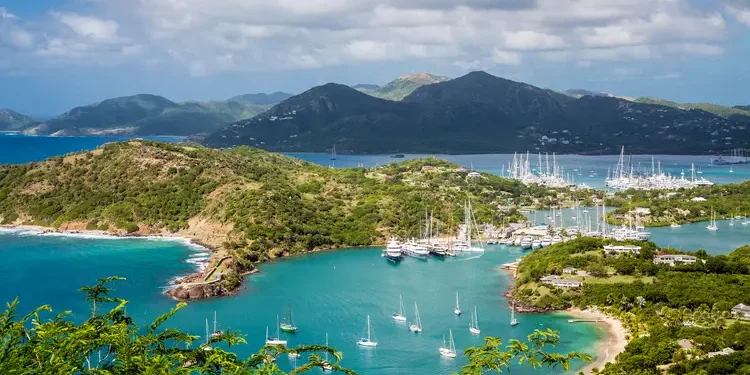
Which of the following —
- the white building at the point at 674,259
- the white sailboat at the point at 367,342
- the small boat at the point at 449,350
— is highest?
the white building at the point at 674,259

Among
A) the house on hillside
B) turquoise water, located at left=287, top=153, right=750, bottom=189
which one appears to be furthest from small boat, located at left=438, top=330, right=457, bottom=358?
turquoise water, located at left=287, top=153, right=750, bottom=189

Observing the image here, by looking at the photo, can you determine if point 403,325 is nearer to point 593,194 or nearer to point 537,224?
point 537,224

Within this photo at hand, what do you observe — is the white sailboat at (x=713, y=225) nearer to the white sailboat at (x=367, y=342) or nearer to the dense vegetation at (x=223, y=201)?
the dense vegetation at (x=223, y=201)

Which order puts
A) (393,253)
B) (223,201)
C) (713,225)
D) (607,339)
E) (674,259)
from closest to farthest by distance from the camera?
(607,339)
(674,259)
(393,253)
(223,201)
(713,225)

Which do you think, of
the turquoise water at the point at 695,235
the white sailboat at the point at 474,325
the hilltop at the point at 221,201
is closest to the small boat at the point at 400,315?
the white sailboat at the point at 474,325

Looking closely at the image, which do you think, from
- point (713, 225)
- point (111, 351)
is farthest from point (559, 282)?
point (111, 351)

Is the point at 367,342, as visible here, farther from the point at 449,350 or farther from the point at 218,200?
the point at 218,200
